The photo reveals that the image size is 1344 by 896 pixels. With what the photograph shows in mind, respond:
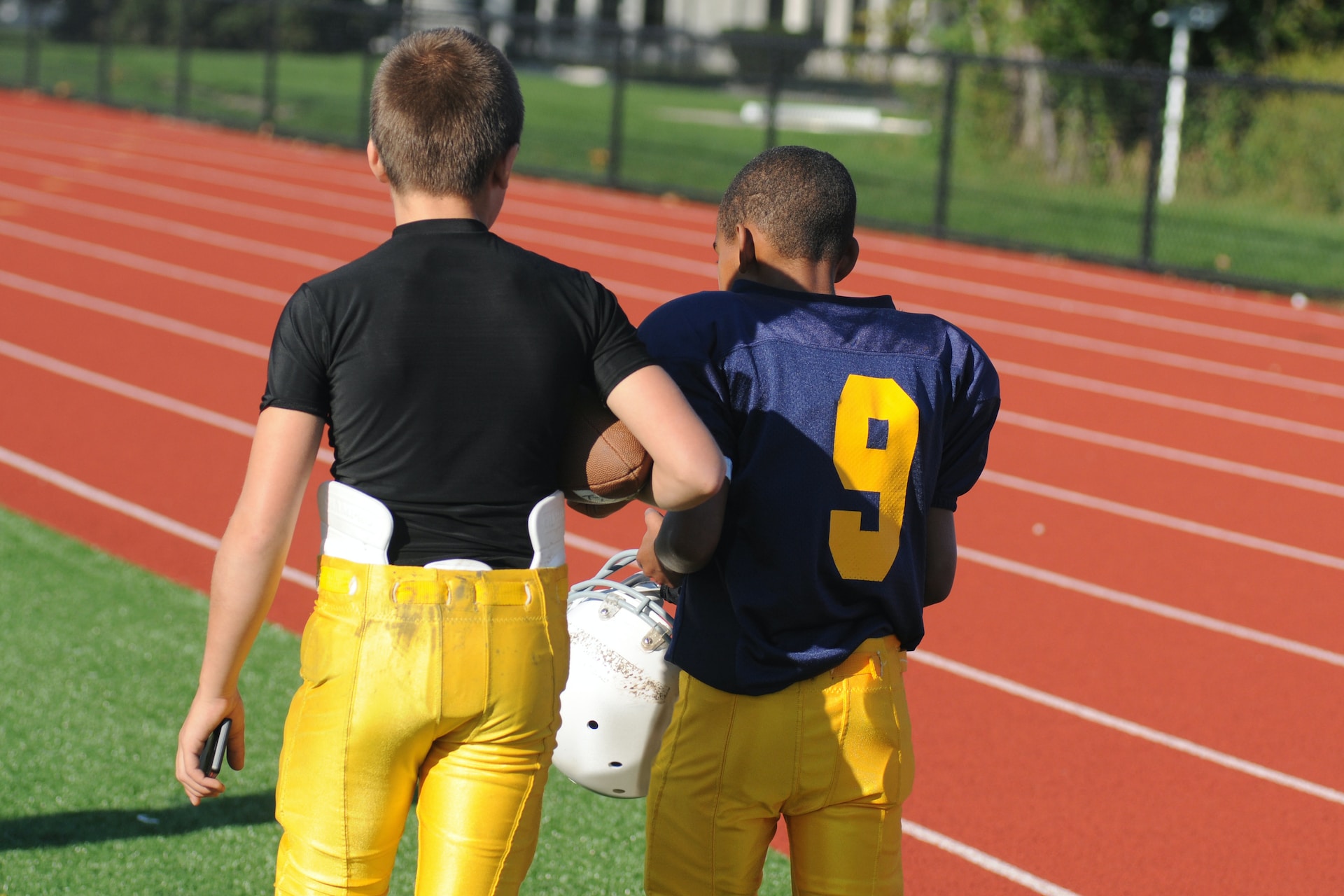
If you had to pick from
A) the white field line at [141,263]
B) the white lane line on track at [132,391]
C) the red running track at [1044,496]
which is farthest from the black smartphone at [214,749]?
the white field line at [141,263]

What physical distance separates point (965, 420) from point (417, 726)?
1.04 metres

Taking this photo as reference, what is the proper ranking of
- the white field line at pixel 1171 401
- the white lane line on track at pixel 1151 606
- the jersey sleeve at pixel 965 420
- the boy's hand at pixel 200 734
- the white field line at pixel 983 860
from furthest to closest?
the white field line at pixel 1171 401 < the white lane line on track at pixel 1151 606 < the white field line at pixel 983 860 < the jersey sleeve at pixel 965 420 < the boy's hand at pixel 200 734

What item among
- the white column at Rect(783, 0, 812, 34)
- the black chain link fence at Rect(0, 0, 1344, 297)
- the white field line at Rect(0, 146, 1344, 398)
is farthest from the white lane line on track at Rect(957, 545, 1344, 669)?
the white column at Rect(783, 0, 812, 34)

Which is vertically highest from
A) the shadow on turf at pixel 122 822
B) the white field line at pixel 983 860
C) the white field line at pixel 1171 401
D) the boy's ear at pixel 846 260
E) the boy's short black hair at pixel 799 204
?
the boy's short black hair at pixel 799 204

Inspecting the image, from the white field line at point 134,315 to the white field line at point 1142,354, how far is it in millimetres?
4351

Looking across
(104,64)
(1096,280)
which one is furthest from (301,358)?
(104,64)

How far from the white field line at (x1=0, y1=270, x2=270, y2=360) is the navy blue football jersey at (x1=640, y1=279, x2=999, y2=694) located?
7.39m

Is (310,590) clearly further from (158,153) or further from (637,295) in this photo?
(158,153)

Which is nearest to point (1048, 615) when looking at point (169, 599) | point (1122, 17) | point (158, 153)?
point (169, 599)

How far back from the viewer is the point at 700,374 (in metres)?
2.36

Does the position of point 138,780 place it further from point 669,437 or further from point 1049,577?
point 1049,577

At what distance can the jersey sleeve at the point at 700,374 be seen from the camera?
2350mm

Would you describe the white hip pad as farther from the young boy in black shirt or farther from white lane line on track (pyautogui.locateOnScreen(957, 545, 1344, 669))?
white lane line on track (pyautogui.locateOnScreen(957, 545, 1344, 669))

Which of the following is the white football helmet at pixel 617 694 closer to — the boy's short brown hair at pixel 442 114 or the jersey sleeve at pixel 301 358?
the jersey sleeve at pixel 301 358
